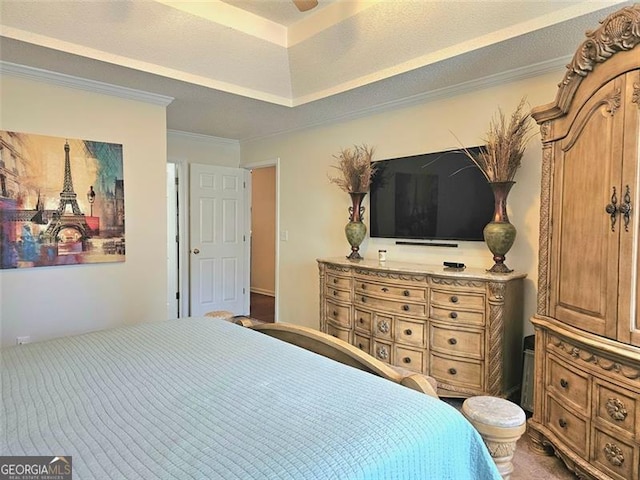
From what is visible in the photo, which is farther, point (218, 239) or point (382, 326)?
point (218, 239)

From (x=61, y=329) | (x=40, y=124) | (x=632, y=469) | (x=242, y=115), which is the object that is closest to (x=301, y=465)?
(x=632, y=469)

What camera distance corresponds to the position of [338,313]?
3596mm

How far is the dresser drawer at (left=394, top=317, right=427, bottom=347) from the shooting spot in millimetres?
2980

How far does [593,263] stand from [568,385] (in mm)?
643

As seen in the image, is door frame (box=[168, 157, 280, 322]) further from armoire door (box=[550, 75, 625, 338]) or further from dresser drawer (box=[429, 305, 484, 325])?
armoire door (box=[550, 75, 625, 338])

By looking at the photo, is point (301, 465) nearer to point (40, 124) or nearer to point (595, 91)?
point (595, 91)

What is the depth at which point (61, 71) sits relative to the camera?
9.91ft

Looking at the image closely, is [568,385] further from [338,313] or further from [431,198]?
[338,313]

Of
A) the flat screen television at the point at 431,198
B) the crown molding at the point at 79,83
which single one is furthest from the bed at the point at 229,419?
the crown molding at the point at 79,83

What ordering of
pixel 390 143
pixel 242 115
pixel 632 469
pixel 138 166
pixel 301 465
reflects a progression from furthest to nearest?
pixel 242 115, pixel 390 143, pixel 138 166, pixel 632 469, pixel 301 465

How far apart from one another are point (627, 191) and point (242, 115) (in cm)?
354

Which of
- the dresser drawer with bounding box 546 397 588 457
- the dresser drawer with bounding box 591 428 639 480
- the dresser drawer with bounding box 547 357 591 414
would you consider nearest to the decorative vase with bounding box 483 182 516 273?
the dresser drawer with bounding box 547 357 591 414

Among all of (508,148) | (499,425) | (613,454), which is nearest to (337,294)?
(508,148)

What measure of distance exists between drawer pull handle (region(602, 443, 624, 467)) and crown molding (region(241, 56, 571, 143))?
2.35m
